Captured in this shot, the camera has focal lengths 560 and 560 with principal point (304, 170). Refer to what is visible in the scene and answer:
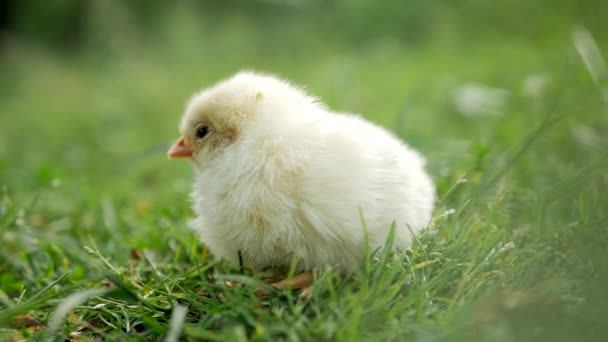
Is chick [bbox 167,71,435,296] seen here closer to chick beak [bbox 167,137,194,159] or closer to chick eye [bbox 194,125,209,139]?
chick eye [bbox 194,125,209,139]

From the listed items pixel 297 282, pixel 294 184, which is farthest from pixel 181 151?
pixel 297 282

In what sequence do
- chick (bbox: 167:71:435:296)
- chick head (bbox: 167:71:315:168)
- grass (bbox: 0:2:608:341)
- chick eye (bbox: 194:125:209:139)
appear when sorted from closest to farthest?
1. grass (bbox: 0:2:608:341)
2. chick (bbox: 167:71:435:296)
3. chick head (bbox: 167:71:315:168)
4. chick eye (bbox: 194:125:209:139)

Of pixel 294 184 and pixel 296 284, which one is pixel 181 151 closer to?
pixel 294 184

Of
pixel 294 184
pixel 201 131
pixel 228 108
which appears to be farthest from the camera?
pixel 201 131

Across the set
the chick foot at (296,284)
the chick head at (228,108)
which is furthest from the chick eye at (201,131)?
the chick foot at (296,284)

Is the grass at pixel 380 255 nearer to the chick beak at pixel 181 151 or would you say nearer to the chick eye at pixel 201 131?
the chick beak at pixel 181 151

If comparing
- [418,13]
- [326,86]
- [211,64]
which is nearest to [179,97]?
[211,64]

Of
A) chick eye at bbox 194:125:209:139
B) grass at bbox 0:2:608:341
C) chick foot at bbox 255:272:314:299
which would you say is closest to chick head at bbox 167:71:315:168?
chick eye at bbox 194:125:209:139
